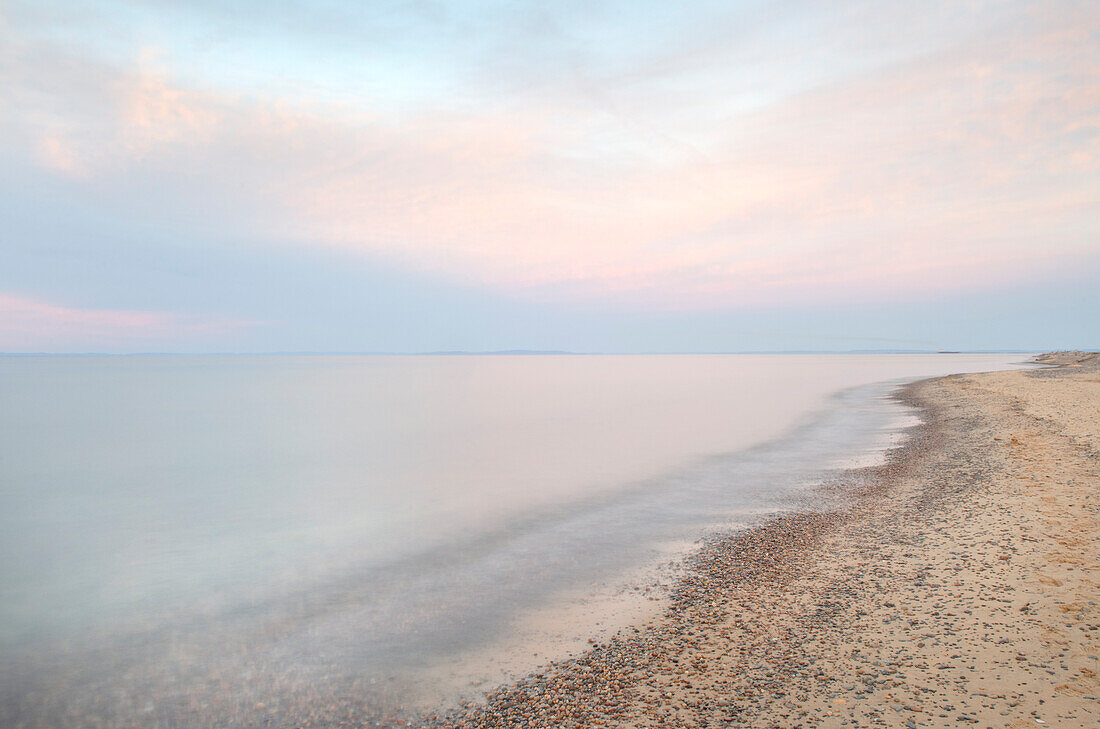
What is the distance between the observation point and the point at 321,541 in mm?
15562

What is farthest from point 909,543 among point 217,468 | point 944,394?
point 944,394

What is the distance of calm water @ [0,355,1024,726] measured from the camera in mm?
8367

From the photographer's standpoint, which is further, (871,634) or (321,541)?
(321,541)

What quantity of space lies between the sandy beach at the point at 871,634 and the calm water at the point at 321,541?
1.95 m

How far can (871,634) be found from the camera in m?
7.54

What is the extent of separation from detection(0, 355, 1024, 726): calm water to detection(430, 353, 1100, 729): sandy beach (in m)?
1.95

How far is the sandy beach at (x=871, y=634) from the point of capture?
607 cm

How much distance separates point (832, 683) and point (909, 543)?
19.7 feet

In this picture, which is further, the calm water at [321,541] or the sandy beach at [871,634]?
the calm water at [321,541]

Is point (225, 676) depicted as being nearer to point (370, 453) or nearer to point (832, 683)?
point (832, 683)

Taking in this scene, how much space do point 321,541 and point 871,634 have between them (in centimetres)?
1279

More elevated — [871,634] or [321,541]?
[871,634]

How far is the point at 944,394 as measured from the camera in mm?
47594

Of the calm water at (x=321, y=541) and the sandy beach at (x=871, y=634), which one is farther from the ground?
the sandy beach at (x=871, y=634)
